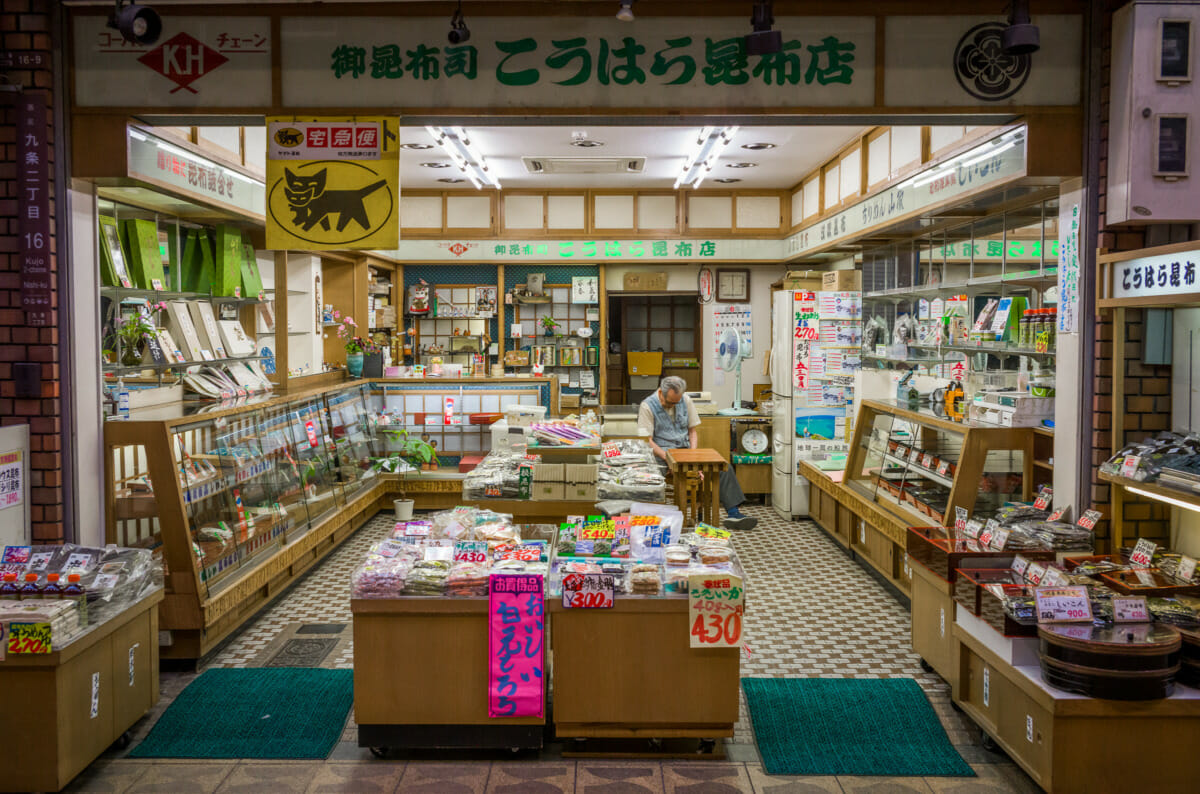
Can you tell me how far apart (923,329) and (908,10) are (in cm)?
365

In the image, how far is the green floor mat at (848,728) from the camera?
376cm

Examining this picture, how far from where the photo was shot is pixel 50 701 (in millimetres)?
3412

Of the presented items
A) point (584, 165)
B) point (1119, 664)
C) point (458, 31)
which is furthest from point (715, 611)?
point (584, 165)

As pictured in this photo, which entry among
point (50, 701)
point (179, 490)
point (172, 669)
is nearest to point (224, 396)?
point (179, 490)

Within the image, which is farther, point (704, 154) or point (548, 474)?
point (704, 154)

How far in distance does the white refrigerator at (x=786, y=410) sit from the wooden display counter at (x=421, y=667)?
5.51 m

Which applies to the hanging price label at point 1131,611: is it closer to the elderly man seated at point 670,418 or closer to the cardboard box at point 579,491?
the cardboard box at point 579,491

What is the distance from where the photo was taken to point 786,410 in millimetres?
9125

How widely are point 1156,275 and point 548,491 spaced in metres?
3.52

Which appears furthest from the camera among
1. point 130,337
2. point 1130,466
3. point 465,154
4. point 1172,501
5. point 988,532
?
point 465,154

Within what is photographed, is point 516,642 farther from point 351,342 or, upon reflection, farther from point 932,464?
point 351,342

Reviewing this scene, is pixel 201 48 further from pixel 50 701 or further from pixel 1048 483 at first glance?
pixel 1048 483

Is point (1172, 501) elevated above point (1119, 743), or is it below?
above

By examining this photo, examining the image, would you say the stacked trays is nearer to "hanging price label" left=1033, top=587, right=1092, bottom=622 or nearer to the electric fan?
"hanging price label" left=1033, top=587, right=1092, bottom=622
